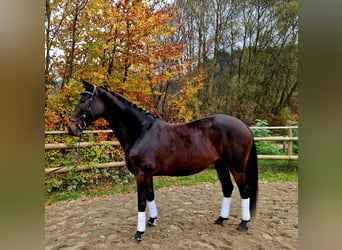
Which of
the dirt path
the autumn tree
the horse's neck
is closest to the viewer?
the dirt path

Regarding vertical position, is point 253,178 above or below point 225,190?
above

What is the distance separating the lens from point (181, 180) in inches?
221

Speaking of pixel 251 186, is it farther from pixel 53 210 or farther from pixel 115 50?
pixel 115 50

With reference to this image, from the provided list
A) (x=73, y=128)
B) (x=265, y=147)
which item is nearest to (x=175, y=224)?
(x=73, y=128)

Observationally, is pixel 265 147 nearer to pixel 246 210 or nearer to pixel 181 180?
pixel 181 180

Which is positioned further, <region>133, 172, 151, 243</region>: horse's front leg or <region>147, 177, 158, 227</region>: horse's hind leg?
<region>147, 177, 158, 227</region>: horse's hind leg

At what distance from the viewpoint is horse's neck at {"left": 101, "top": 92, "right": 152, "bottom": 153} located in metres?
2.58

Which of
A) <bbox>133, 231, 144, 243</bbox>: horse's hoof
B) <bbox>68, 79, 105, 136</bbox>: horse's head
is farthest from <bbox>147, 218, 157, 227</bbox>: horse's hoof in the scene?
<bbox>68, 79, 105, 136</bbox>: horse's head

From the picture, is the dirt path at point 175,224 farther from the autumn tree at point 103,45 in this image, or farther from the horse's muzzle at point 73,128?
the autumn tree at point 103,45

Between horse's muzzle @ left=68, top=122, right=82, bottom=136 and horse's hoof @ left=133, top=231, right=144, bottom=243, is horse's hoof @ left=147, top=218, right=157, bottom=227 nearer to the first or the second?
horse's hoof @ left=133, top=231, right=144, bottom=243

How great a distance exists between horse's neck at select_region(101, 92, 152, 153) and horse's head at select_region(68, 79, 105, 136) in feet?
0.41

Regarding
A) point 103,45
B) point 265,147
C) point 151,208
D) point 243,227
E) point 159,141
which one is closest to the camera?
point 159,141

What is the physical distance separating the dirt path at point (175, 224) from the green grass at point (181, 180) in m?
0.40

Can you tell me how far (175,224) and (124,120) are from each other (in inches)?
66.1
